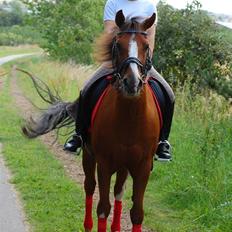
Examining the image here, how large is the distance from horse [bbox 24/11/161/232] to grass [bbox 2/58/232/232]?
1197 millimetres

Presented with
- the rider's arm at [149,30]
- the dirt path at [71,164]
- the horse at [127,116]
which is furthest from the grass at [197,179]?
the rider's arm at [149,30]

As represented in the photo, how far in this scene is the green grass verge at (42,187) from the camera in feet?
20.4

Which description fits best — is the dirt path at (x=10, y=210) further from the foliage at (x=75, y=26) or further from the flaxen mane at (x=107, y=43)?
the foliage at (x=75, y=26)

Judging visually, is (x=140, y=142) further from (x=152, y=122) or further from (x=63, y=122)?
(x=63, y=122)

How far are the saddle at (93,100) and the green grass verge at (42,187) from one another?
49.8 inches

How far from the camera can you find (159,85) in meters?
5.54

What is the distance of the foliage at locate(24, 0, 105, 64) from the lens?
25.5 m

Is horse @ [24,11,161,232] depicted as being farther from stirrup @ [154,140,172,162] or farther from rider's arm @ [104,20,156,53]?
stirrup @ [154,140,172,162]

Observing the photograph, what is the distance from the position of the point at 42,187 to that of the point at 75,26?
19.0 metres

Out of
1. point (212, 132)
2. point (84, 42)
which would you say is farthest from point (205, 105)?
point (84, 42)

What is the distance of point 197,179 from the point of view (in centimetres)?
699

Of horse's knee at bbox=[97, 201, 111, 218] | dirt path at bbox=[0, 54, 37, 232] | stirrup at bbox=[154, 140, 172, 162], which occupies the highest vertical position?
stirrup at bbox=[154, 140, 172, 162]

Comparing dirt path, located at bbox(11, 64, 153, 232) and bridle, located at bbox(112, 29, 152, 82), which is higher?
bridle, located at bbox(112, 29, 152, 82)

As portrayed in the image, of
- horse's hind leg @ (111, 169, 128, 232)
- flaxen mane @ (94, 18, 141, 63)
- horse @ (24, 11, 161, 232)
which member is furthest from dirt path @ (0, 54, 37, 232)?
flaxen mane @ (94, 18, 141, 63)
